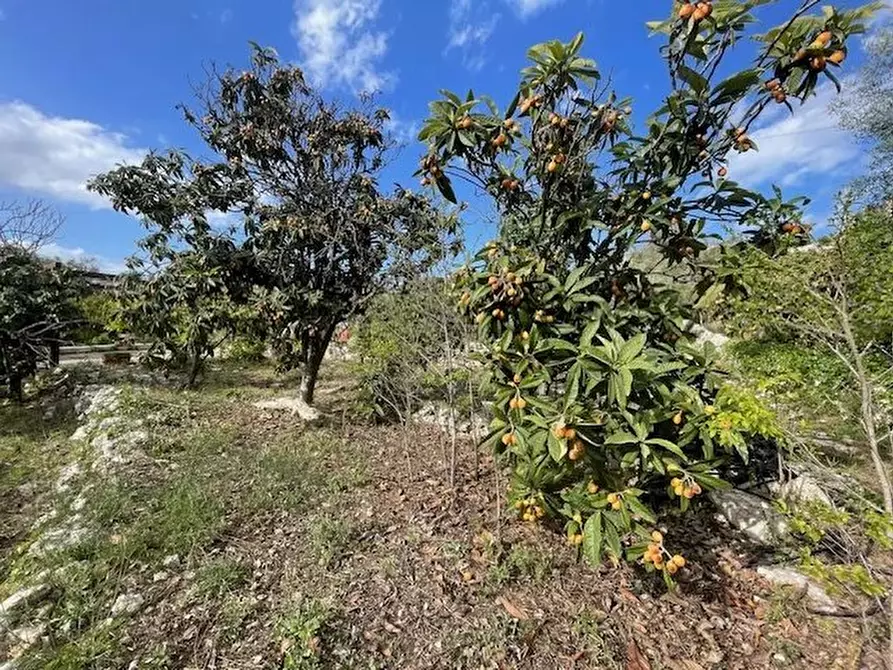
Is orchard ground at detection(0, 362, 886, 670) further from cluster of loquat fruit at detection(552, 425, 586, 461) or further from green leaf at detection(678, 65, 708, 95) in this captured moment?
green leaf at detection(678, 65, 708, 95)

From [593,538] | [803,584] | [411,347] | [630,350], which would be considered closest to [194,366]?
[411,347]

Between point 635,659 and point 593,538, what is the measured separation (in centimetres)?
54

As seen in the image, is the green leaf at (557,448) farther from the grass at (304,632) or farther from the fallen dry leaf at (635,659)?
the grass at (304,632)

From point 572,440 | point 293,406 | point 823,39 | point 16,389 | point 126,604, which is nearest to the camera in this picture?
point 823,39

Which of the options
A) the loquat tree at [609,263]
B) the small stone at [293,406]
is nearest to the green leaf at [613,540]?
the loquat tree at [609,263]

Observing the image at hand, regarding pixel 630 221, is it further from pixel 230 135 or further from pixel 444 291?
pixel 230 135

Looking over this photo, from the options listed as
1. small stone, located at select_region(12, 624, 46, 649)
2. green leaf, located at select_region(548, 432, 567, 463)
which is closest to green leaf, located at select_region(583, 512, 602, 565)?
green leaf, located at select_region(548, 432, 567, 463)

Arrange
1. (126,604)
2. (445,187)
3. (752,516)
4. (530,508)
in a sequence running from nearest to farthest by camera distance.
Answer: (126,604)
(530,508)
(445,187)
(752,516)

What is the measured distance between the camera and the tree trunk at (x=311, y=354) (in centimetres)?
493

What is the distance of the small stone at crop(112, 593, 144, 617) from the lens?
2061 millimetres

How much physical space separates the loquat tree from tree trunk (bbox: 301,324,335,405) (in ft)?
9.26

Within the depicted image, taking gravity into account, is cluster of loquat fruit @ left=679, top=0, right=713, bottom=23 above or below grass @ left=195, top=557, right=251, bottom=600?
above

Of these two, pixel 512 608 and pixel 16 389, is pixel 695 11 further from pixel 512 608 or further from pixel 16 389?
pixel 16 389

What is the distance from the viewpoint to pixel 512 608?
A: 7.12 ft
